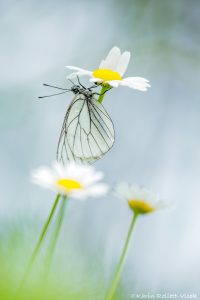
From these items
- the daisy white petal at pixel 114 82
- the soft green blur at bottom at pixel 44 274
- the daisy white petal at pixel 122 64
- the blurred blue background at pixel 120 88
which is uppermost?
the blurred blue background at pixel 120 88

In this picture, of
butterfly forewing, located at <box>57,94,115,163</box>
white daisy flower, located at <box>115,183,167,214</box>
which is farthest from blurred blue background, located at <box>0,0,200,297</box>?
white daisy flower, located at <box>115,183,167,214</box>

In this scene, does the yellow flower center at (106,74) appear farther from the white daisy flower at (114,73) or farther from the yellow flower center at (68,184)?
the yellow flower center at (68,184)

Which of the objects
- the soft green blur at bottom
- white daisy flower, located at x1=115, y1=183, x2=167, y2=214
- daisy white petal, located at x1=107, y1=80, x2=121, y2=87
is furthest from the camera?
daisy white petal, located at x1=107, y1=80, x2=121, y2=87

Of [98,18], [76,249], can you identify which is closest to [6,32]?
[98,18]

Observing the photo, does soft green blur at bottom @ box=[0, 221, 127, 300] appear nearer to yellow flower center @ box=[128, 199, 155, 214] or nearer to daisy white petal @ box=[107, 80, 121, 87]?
yellow flower center @ box=[128, 199, 155, 214]

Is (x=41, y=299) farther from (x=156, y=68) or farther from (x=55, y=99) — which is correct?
(x=156, y=68)

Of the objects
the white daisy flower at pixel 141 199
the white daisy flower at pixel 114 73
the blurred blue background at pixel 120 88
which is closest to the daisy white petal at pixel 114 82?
the white daisy flower at pixel 114 73

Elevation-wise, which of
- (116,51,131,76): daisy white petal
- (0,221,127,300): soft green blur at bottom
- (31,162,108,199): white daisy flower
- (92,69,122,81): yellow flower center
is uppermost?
(116,51,131,76): daisy white petal

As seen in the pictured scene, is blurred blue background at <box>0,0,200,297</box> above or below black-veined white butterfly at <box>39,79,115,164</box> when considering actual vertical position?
above

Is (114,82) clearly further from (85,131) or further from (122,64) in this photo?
(85,131)
